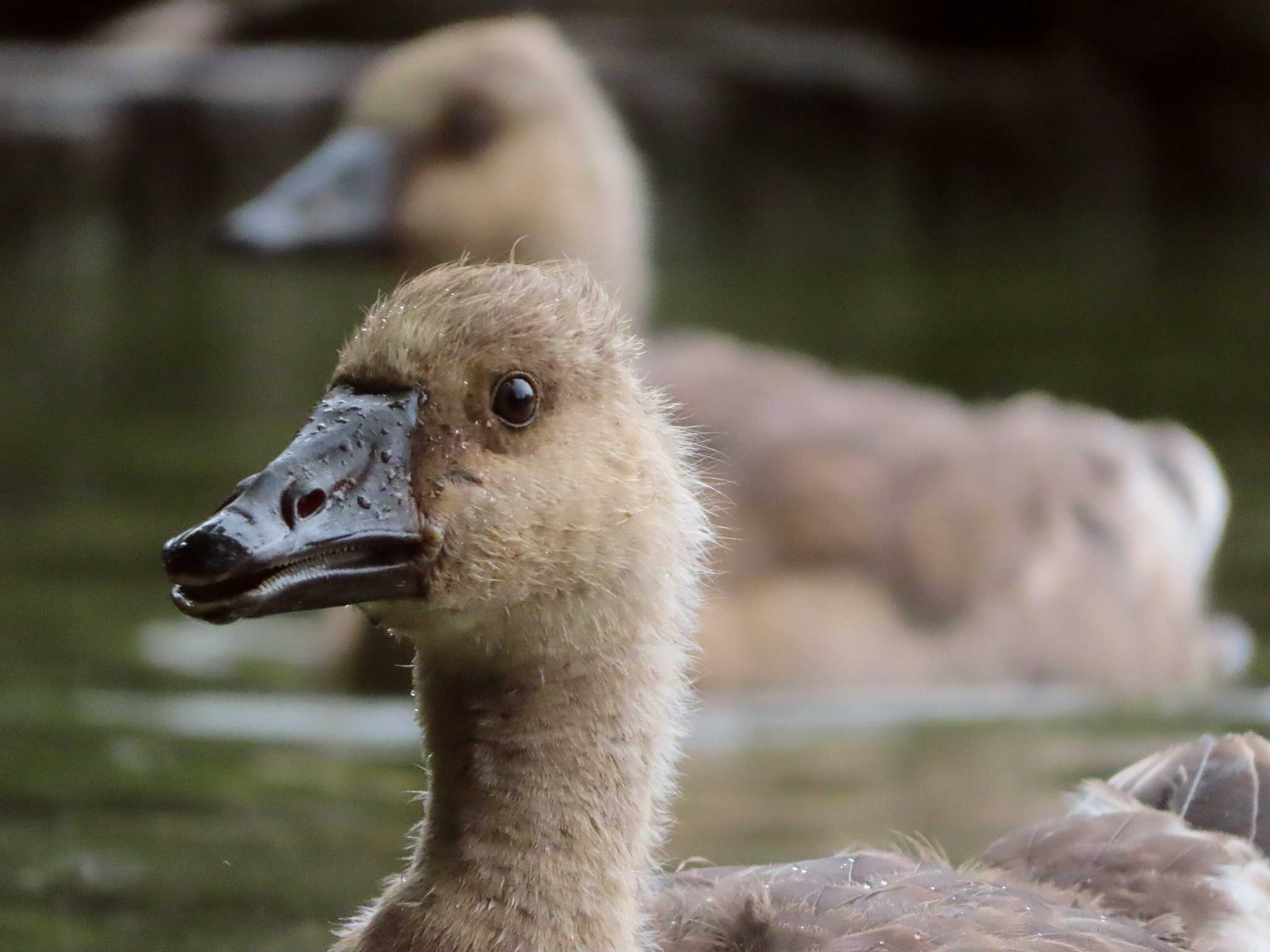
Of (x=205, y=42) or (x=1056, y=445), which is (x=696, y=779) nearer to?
(x=1056, y=445)

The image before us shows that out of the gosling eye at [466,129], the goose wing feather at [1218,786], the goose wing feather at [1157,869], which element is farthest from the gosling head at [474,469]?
the gosling eye at [466,129]

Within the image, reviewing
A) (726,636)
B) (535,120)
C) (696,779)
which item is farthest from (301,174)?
(696,779)

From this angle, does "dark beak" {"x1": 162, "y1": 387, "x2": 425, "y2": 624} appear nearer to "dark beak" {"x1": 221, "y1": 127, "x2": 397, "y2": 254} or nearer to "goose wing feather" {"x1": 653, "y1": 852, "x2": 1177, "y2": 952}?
"goose wing feather" {"x1": 653, "y1": 852, "x2": 1177, "y2": 952}

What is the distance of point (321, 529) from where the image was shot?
11.9ft

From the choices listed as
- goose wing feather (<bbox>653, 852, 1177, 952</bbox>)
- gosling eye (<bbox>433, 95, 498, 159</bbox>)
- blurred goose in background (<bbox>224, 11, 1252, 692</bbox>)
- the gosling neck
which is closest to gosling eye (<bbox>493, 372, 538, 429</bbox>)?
the gosling neck

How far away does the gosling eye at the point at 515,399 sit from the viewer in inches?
154

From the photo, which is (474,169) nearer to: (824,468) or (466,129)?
(466,129)

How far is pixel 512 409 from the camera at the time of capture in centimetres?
392

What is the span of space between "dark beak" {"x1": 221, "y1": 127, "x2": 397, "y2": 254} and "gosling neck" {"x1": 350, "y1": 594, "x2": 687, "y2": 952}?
193 inches

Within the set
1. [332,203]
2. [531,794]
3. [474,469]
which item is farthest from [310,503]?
[332,203]

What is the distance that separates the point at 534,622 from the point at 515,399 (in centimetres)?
37

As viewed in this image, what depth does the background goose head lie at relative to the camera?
28.9 feet

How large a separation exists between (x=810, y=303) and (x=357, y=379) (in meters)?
12.1

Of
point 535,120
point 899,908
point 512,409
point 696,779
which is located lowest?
point 696,779
